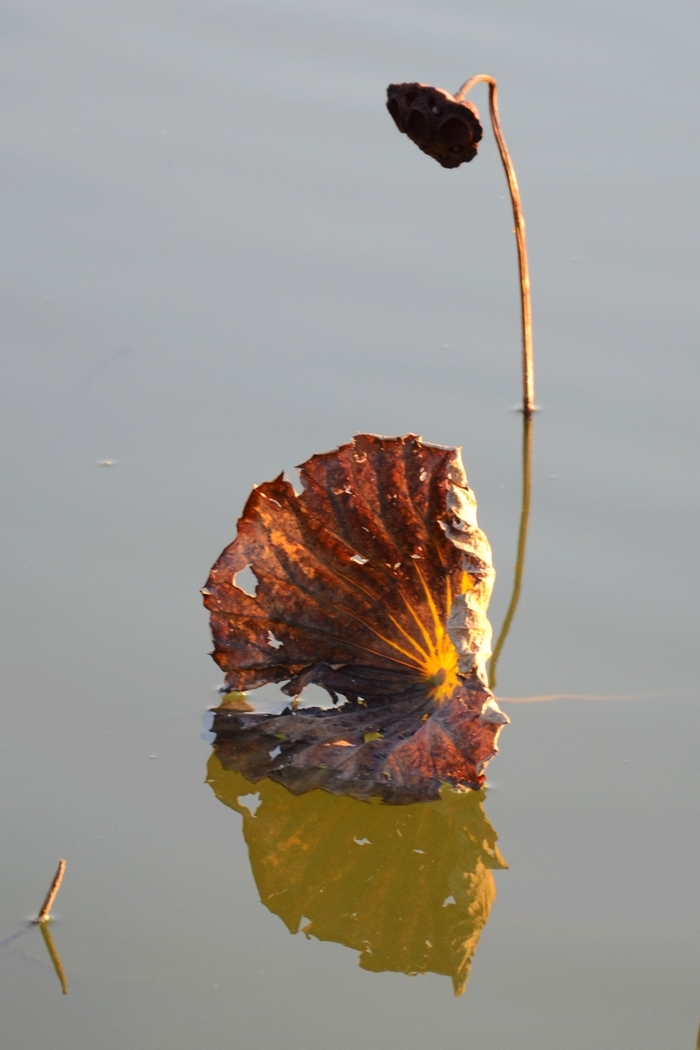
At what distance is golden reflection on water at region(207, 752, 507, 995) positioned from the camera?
1.80 metres

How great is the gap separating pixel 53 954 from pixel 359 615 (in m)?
0.68

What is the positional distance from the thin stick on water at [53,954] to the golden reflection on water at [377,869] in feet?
0.94

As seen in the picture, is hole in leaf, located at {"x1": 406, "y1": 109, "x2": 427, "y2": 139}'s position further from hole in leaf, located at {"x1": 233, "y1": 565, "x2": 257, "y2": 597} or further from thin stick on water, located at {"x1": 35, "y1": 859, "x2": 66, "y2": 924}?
thin stick on water, located at {"x1": 35, "y1": 859, "x2": 66, "y2": 924}

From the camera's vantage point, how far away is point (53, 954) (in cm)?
174

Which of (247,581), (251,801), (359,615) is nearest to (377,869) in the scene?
(251,801)

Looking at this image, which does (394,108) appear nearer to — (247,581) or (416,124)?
(416,124)

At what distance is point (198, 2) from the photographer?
4426mm

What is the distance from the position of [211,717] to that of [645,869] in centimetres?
70

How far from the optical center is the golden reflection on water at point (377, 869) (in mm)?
1797

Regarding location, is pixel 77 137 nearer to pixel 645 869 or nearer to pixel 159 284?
pixel 159 284

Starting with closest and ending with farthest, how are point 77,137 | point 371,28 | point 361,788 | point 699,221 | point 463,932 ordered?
point 463,932, point 361,788, point 699,221, point 77,137, point 371,28

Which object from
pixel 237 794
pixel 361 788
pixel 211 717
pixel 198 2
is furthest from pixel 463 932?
pixel 198 2

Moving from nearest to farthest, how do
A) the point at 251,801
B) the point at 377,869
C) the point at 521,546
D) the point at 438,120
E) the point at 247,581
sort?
the point at 377,869 → the point at 251,801 → the point at 438,120 → the point at 247,581 → the point at 521,546

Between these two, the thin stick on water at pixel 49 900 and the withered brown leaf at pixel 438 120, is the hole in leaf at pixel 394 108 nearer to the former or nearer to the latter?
the withered brown leaf at pixel 438 120
